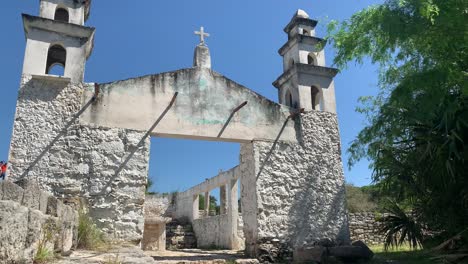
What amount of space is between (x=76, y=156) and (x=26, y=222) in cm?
485

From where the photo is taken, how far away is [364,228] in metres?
14.2

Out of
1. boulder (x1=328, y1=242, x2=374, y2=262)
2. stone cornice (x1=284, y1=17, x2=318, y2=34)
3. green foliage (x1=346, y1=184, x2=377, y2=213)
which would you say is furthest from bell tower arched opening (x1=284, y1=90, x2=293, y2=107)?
green foliage (x1=346, y1=184, x2=377, y2=213)

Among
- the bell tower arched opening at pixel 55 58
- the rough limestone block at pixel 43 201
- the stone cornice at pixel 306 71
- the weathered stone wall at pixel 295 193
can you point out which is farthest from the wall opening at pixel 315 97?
the rough limestone block at pixel 43 201

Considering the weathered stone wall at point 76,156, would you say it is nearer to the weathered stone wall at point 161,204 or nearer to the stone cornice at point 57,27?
the stone cornice at point 57,27

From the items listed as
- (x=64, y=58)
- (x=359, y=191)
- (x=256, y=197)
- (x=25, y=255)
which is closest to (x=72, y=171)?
(x=64, y=58)

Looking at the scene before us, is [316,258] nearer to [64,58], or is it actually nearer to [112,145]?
[112,145]

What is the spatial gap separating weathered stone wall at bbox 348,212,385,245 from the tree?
500 centimetres

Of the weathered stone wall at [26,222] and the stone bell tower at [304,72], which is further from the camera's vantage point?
the stone bell tower at [304,72]

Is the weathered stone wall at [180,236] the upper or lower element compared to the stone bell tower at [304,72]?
lower

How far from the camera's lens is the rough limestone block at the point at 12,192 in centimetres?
279

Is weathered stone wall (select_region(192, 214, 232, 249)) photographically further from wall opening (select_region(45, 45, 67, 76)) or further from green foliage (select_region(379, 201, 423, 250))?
wall opening (select_region(45, 45, 67, 76))

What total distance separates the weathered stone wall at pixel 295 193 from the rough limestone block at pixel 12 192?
6.07m

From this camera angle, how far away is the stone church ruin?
24.0ft

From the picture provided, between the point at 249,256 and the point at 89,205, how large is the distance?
3.64 meters
